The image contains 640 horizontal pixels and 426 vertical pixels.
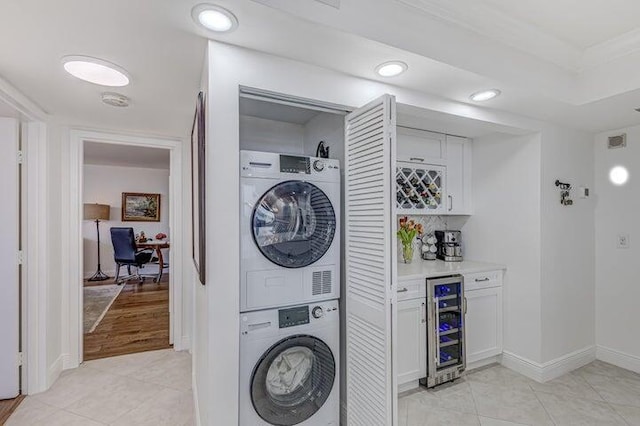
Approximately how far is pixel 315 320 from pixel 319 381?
0.38m

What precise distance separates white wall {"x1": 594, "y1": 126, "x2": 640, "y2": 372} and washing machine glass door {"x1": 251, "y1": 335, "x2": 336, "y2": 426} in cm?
285

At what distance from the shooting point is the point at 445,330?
2539mm

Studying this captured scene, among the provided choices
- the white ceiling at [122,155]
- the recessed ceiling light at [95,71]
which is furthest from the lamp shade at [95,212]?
the recessed ceiling light at [95,71]

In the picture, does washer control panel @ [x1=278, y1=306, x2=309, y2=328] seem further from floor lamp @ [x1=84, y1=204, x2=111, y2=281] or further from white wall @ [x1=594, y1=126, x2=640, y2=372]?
floor lamp @ [x1=84, y1=204, x2=111, y2=281]

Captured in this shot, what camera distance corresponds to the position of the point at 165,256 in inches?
288

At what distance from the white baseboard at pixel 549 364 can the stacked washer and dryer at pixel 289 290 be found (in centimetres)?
186

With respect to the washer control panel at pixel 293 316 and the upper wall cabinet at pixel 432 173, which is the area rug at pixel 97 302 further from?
the upper wall cabinet at pixel 432 173

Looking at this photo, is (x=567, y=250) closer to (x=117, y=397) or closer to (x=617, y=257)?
(x=617, y=257)

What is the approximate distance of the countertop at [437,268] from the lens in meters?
2.45

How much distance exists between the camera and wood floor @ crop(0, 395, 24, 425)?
7.01ft

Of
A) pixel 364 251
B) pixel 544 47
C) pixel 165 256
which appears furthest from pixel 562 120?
pixel 165 256

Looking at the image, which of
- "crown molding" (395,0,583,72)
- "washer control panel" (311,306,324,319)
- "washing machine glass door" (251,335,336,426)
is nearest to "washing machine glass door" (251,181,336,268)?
"washer control panel" (311,306,324,319)

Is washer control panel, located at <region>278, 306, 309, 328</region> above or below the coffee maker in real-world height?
below

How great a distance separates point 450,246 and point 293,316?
1992 millimetres
